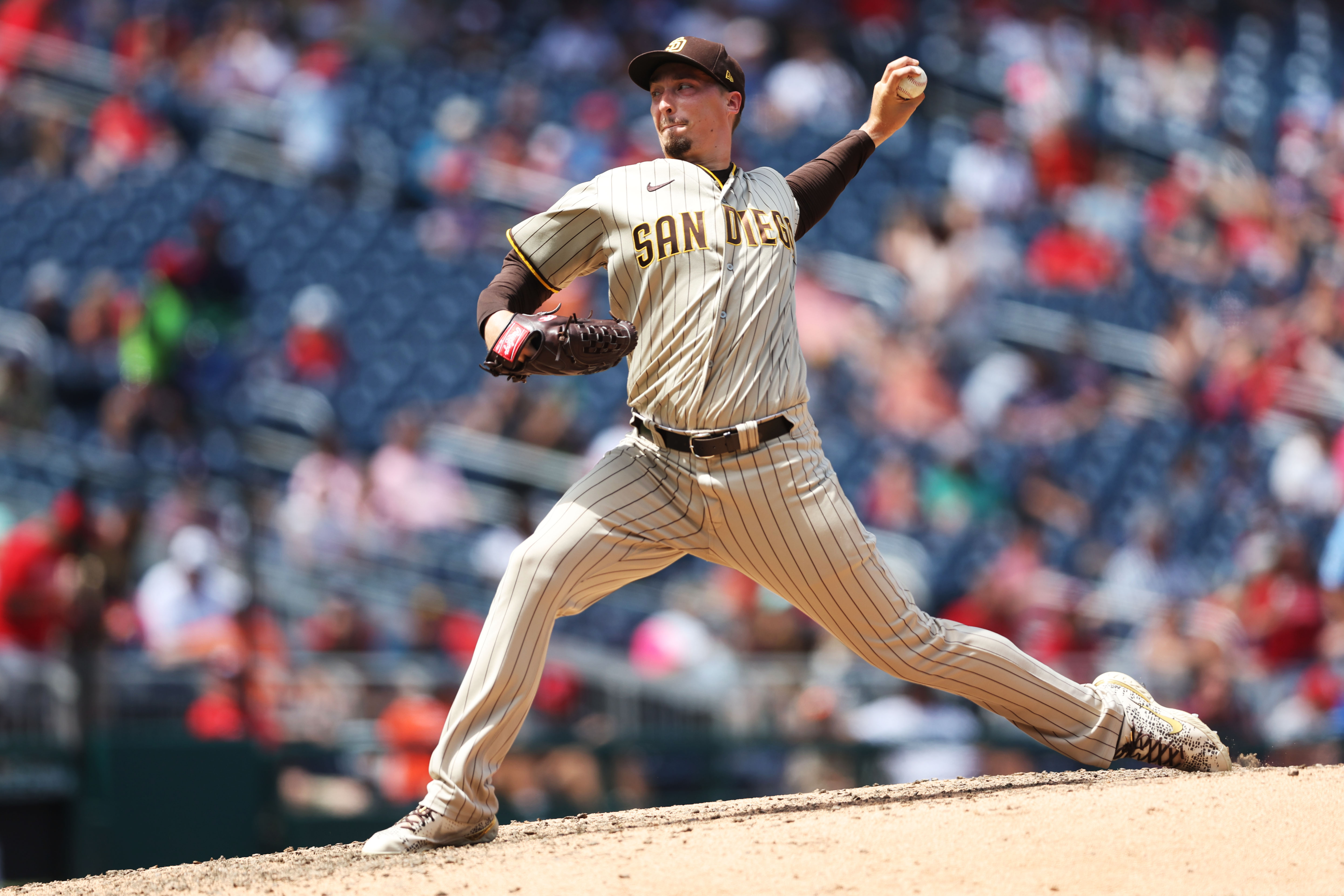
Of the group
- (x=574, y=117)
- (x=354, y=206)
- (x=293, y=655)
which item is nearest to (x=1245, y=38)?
(x=574, y=117)

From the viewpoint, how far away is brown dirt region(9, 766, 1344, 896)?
244 centimetres

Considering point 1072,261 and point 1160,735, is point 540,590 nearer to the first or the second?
point 1160,735

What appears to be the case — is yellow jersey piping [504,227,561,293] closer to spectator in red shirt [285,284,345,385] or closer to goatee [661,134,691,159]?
goatee [661,134,691,159]

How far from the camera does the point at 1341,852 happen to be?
8.46ft

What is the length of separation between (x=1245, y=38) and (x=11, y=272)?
9210mm

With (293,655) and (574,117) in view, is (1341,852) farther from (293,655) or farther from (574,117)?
(574,117)

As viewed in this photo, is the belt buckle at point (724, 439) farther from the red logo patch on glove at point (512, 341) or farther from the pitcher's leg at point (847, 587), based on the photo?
the red logo patch on glove at point (512, 341)

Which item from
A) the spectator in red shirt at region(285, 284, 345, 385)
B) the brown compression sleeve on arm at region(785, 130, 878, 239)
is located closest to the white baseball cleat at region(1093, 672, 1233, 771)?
the brown compression sleeve on arm at region(785, 130, 878, 239)

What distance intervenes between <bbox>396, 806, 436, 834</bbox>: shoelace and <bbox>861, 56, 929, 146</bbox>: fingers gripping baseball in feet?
5.91

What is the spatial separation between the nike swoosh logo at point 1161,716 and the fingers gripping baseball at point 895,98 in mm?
1454

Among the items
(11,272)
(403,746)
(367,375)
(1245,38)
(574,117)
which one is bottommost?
(403,746)

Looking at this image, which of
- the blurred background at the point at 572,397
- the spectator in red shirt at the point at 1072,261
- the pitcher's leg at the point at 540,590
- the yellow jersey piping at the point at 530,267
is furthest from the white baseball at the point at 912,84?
the spectator in red shirt at the point at 1072,261

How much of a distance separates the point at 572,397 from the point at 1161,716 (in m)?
5.11

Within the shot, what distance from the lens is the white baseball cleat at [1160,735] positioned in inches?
129
